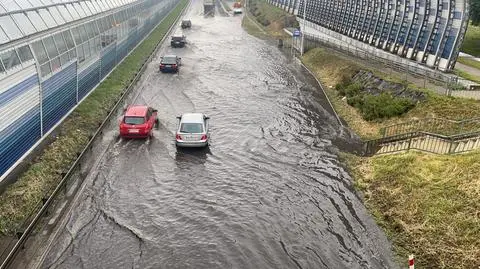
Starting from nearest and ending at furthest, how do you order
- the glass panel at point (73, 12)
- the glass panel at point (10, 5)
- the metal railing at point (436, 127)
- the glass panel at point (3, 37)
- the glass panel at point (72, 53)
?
the glass panel at point (3, 37), the glass panel at point (10, 5), the metal railing at point (436, 127), the glass panel at point (72, 53), the glass panel at point (73, 12)

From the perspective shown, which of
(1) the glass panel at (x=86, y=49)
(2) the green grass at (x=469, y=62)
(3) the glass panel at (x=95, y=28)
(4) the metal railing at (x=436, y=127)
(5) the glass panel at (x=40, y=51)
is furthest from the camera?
(2) the green grass at (x=469, y=62)

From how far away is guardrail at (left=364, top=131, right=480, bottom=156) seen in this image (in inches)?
824

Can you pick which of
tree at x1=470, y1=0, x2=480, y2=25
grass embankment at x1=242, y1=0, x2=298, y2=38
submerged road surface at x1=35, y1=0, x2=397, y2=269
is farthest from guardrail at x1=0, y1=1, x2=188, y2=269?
grass embankment at x1=242, y1=0, x2=298, y2=38

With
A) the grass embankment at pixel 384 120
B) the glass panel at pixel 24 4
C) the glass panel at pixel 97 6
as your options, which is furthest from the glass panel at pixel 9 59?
the grass embankment at pixel 384 120

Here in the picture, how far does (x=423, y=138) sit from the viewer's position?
73.5 feet

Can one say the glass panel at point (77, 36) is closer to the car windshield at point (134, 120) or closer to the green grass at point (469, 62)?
the car windshield at point (134, 120)

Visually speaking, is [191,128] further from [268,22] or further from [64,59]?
[268,22]

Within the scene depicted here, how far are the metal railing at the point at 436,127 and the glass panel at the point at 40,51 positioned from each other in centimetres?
1743

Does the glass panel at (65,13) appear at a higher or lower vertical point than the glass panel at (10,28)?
lower

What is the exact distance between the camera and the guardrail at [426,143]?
20.9 meters

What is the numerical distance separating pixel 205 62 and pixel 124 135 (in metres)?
26.5

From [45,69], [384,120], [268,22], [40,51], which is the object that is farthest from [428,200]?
[268,22]

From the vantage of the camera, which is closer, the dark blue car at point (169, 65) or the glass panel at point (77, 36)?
the glass panel at point (77, 36)

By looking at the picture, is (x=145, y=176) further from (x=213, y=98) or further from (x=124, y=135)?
(x=213, y=98)
